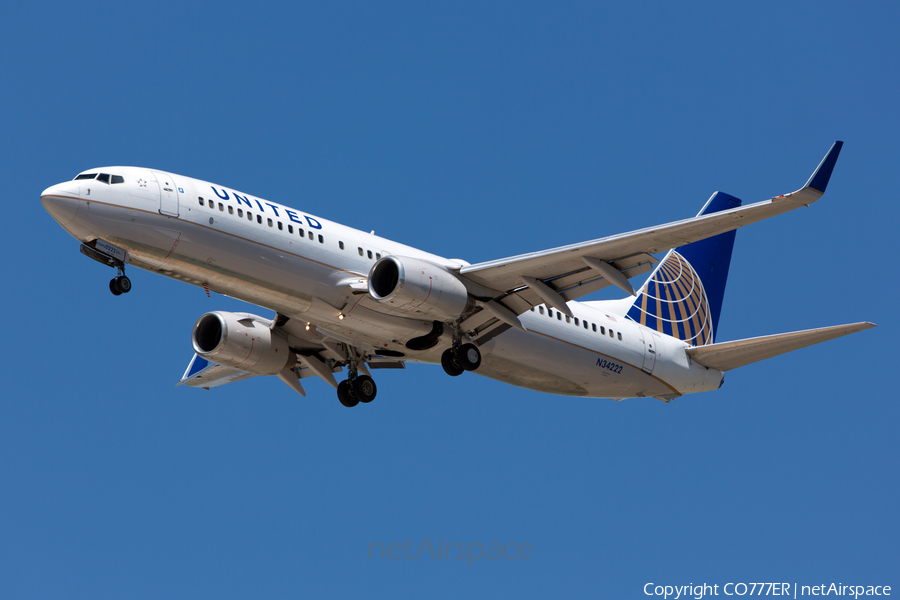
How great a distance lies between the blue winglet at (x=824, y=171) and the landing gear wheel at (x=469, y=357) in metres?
10.2

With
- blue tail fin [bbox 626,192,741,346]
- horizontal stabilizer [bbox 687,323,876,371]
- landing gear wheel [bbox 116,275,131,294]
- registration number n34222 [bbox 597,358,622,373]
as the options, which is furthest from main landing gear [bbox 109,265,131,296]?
horizontal stabilizer [bbox 687,323,876,371]

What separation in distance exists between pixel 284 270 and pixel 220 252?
66.9 inches

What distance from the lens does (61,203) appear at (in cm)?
2372

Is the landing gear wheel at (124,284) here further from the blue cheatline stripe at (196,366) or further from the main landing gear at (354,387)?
the blue cheatline stripe at (196,366)

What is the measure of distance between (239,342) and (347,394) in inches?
146

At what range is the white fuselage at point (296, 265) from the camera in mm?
24359

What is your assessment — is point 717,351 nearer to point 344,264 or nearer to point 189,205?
point 344,264

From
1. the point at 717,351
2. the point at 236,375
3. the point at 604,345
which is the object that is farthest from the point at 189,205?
the point at 717,351

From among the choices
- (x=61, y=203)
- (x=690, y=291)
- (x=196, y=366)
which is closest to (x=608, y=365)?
(x=690, y=291)

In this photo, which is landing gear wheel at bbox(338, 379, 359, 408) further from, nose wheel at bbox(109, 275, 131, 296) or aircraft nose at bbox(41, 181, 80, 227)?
aircraft nose at bbox(41, 181, 80, 227)

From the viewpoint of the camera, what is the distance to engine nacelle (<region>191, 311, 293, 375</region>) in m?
30.1

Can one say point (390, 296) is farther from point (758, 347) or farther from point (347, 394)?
point (758, 347)

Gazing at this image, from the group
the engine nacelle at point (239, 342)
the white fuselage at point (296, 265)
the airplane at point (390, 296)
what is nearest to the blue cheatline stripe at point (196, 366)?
the airplane at point (390, 296)

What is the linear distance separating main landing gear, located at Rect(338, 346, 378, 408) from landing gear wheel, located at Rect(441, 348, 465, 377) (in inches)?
140
